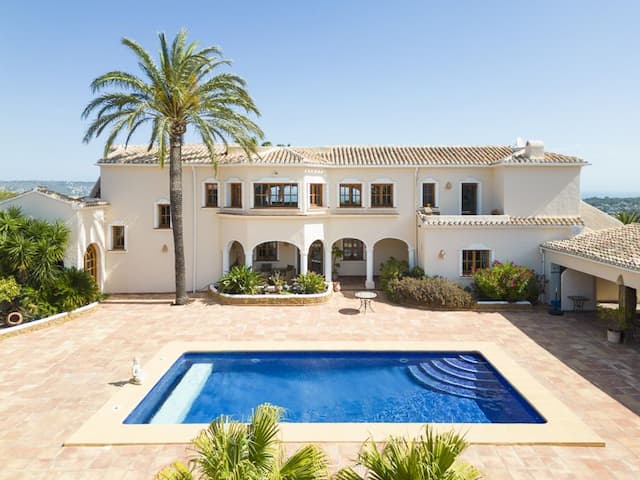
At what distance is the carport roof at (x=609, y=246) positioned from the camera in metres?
16.4

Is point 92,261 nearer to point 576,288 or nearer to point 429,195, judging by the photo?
point 429,195

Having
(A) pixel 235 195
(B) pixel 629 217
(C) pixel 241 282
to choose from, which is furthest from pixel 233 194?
(B) pixel 629 217

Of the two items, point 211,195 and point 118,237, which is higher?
point 211,195

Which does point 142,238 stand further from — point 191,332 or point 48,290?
point 191,332

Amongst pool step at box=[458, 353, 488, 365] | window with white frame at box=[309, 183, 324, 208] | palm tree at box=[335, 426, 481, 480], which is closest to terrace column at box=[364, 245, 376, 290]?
window with white frame at box=[309, 183, 324, 208]

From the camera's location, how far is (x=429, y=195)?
26.7m

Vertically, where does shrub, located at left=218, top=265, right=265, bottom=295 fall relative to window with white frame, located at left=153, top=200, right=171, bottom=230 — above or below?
below

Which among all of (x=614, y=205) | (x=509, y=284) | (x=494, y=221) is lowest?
(x=509, y=284)

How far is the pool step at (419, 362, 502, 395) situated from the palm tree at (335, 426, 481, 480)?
860cm

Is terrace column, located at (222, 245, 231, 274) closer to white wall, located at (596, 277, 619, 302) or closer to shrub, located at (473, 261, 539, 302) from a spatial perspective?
shrub, located at (473, 261, 539, 302)

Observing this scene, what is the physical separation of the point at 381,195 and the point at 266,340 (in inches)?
517

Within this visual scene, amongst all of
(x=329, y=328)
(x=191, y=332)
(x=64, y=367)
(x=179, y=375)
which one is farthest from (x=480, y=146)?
(x=64, y=367)

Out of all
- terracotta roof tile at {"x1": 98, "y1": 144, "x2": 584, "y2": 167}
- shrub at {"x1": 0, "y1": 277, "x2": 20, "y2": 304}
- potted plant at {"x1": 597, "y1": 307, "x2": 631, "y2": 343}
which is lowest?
potted plant at {"x1": 597, "y1": 307, "x2": 631, "y2": 343}

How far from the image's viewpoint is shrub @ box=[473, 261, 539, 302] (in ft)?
70.9
